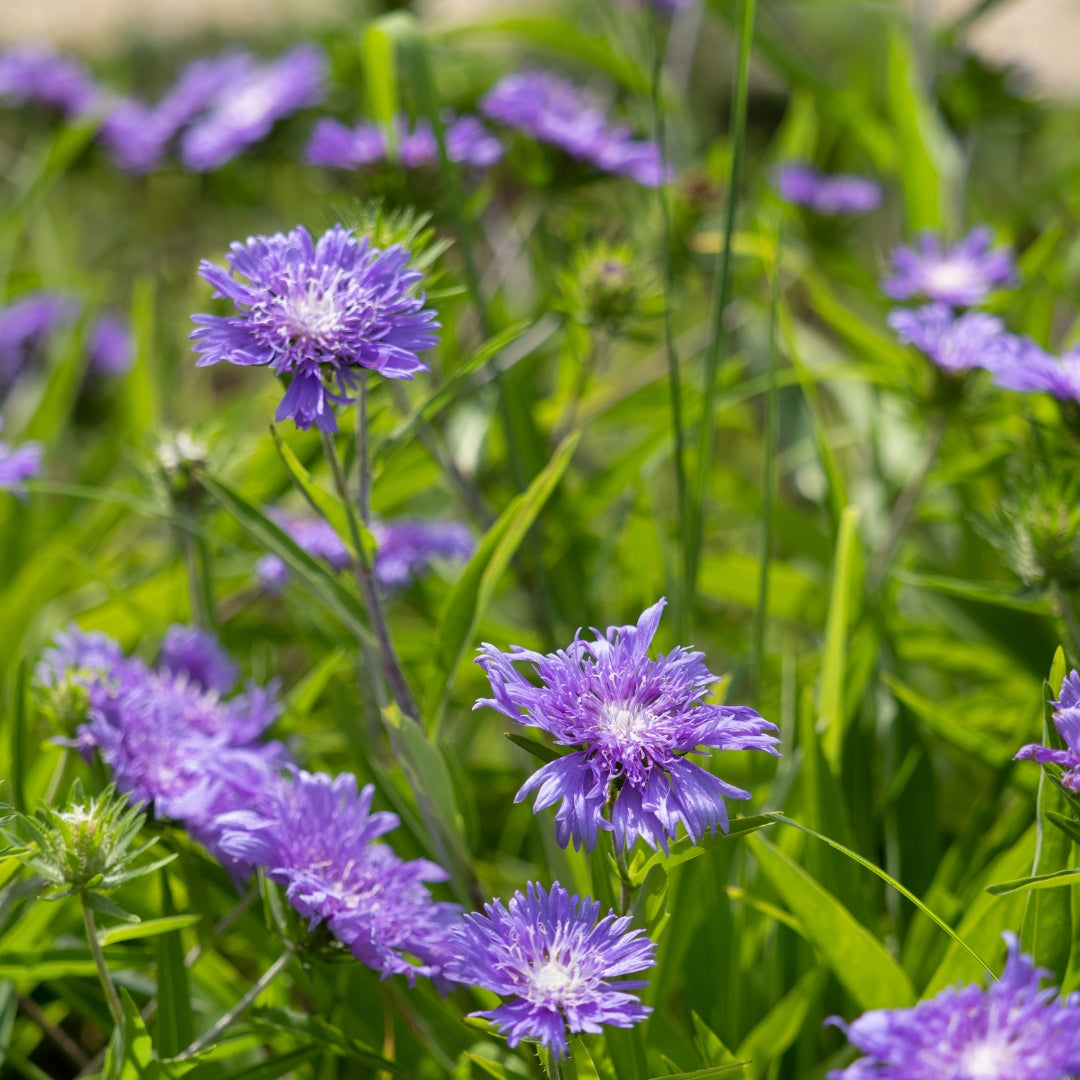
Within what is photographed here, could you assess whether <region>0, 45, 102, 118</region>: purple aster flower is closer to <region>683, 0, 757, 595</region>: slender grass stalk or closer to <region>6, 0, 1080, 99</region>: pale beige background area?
<region>683, 0, 757, 595</region>: slender grass stalk

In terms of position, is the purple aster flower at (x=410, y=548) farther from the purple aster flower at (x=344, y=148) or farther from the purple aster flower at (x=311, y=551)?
the purple aster flower at (x=344, y=148)

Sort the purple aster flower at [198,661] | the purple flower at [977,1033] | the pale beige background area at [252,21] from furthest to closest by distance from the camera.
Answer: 1. the pale beige background area at [252,21]
2. the purple aster flower at [198,661]
3. the purple flower at [977,1033]

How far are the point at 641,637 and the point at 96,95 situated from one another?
1.92 metres

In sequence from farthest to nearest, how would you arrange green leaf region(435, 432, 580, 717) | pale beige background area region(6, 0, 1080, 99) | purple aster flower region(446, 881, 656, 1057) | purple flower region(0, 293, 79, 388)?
A: pale beige background area region(6, 0, 1080, 99)
purple flower region(0, 293, 79, 388)
green leaf region(435, 432, 580, 717)
purple aster flower region(446, 881, 656, 1057)

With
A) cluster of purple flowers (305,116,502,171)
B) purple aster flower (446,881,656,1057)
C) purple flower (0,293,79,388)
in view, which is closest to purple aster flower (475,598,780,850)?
purple aster flower (446,881,656,1057)

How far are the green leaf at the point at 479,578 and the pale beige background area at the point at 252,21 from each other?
3.79 m

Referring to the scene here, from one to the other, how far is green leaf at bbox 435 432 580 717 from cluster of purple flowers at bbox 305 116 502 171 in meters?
0.57

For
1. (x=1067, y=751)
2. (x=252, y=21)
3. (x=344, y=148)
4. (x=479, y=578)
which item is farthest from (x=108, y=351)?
(x=252, y=21)

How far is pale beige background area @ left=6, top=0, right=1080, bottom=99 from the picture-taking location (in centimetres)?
482

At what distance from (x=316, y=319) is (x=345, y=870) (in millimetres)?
410

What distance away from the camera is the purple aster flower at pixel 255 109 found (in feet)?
5.63

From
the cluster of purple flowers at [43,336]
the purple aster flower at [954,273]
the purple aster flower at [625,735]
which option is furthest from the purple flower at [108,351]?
the purple aster flower at [625,735]

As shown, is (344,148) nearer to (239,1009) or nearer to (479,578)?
(479,578)

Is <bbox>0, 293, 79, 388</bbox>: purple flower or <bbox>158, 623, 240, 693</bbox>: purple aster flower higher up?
<bbox>0, 293, 79, 388</bbox>: purple flower
